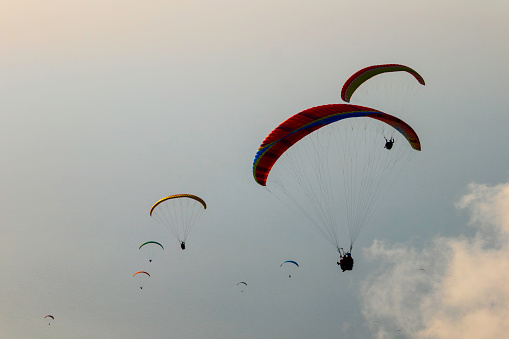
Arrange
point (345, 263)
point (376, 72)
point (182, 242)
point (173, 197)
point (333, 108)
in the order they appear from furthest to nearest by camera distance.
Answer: point (182, 242) < point (173, 197) < point (376, 72) < point (345, 263) < point (333, 108)

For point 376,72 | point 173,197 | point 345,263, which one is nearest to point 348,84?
point 376,72

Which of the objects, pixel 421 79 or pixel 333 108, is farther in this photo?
pixel 421 79

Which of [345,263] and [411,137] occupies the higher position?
[411,137]

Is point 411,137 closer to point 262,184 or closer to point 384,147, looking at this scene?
point 384,147

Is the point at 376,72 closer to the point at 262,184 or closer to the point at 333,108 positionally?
the point at 333,108

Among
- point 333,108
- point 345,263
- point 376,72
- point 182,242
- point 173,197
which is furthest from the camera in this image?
point 182,242

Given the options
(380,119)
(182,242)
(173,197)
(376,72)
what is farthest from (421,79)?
(182,242)

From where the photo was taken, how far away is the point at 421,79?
43500 millimetres

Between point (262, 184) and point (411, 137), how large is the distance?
1084 centimetres

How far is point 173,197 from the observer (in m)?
51.6

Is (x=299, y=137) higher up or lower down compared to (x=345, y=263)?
higher up

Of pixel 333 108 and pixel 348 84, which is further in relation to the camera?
pixel 348 84

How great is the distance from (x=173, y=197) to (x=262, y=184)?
45.6 ft

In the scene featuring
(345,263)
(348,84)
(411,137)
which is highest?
(348,84)
